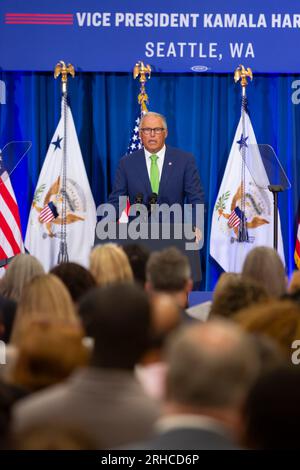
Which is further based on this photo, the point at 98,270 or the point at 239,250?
the point at 239,250

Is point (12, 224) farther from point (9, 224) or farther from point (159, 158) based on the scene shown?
point (159, 158)

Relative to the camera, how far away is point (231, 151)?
875cm

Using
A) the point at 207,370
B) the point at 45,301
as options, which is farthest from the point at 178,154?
the point at 207,370

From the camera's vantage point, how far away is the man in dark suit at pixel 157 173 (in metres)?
7.50

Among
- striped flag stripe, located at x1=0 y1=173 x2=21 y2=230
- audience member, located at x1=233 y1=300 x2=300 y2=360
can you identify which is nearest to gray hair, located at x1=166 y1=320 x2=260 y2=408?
audience member, located at x1=233 y1=300 x2=300 y2=360

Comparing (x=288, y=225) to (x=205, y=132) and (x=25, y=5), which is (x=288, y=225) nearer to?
(x=205, y=132)

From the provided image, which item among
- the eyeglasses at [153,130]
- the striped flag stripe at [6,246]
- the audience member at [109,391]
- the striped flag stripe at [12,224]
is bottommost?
the audience member at [109,391]

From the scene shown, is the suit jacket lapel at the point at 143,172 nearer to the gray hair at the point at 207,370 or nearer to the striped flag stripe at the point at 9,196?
the striped flag stripe at the point at 9,196

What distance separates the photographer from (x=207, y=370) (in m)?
1.89

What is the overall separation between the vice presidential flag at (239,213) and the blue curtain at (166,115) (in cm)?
20

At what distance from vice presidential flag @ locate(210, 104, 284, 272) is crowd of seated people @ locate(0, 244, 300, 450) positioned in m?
5.03

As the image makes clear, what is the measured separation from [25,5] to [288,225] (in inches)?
135

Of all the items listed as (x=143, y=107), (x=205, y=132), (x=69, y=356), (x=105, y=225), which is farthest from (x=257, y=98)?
(x=69, y=356)

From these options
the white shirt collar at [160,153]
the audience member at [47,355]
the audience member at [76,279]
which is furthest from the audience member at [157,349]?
the white shirt collar at [160,153]
